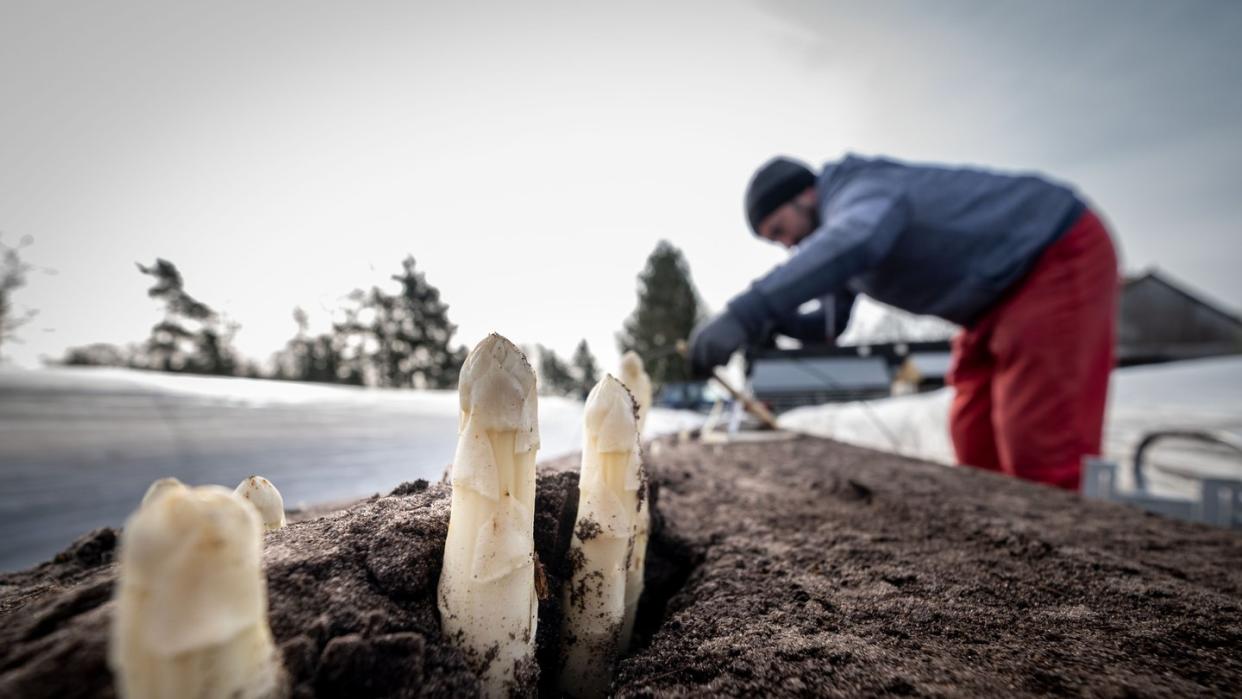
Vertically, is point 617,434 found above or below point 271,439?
above

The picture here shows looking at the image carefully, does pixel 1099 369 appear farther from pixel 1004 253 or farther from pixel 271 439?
pixel 271 439

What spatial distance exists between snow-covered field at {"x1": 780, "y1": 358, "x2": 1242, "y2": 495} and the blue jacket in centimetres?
143

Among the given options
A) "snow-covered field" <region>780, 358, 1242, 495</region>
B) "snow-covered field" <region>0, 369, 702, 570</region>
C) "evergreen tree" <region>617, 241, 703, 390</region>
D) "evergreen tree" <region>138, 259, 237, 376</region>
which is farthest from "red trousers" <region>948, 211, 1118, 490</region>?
"evergreen tree" <region>617, 241, 703, 390</region>

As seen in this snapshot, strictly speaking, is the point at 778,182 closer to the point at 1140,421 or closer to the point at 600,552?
the point at 600,552

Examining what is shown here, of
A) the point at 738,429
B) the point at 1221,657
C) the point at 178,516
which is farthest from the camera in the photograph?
the point at 738,429

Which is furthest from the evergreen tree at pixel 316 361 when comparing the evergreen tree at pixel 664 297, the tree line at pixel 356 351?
the evergreen tree at pixel 664 297

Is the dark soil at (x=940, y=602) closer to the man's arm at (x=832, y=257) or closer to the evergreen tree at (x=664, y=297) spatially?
the man's arm at (x=832, y=257)

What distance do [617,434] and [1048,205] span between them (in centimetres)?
327

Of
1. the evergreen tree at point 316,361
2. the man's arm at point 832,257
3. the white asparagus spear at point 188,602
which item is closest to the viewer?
the white asparagus spear at point 188,602

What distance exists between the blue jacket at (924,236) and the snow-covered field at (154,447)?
1.91 metres

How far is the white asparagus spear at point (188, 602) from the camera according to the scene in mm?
307

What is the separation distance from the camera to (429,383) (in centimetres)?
515

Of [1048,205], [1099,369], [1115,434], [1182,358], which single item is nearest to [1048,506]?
[1099,369]

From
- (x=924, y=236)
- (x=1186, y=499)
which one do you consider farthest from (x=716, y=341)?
(x=1186, y=499)
